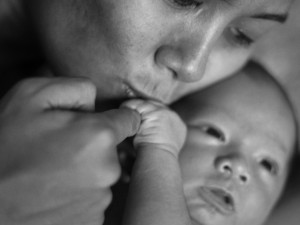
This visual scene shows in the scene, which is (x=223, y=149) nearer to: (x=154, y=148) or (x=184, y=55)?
(x=154, y=148)

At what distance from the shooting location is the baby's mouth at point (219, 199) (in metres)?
1.04

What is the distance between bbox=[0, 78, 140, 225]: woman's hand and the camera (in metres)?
0.63

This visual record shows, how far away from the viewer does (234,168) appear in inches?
42.7

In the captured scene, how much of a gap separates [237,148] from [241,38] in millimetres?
306

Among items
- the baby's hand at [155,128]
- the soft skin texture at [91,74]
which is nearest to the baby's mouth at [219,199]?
the baby's hand at [155,128]

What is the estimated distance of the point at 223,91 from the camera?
122cm

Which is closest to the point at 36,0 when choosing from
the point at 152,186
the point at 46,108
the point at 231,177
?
the point at 46,108

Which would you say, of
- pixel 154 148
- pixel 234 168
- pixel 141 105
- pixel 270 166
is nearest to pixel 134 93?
pixel 141 105

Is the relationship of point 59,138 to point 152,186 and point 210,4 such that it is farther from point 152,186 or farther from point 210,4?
point 210,4

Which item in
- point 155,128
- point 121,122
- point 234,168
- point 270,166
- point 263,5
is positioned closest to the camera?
point 121,122

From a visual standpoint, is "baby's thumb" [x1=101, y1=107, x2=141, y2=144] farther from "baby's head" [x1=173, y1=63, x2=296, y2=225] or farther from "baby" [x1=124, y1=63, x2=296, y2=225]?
"baby's head" [x1=173, y1=63, x2=296, y2=225]

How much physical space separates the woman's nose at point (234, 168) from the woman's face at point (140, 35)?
0.25m

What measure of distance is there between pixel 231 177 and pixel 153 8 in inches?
20.0

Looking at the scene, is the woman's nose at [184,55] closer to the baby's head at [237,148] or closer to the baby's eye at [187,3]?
the baby's eye at [187,3]
